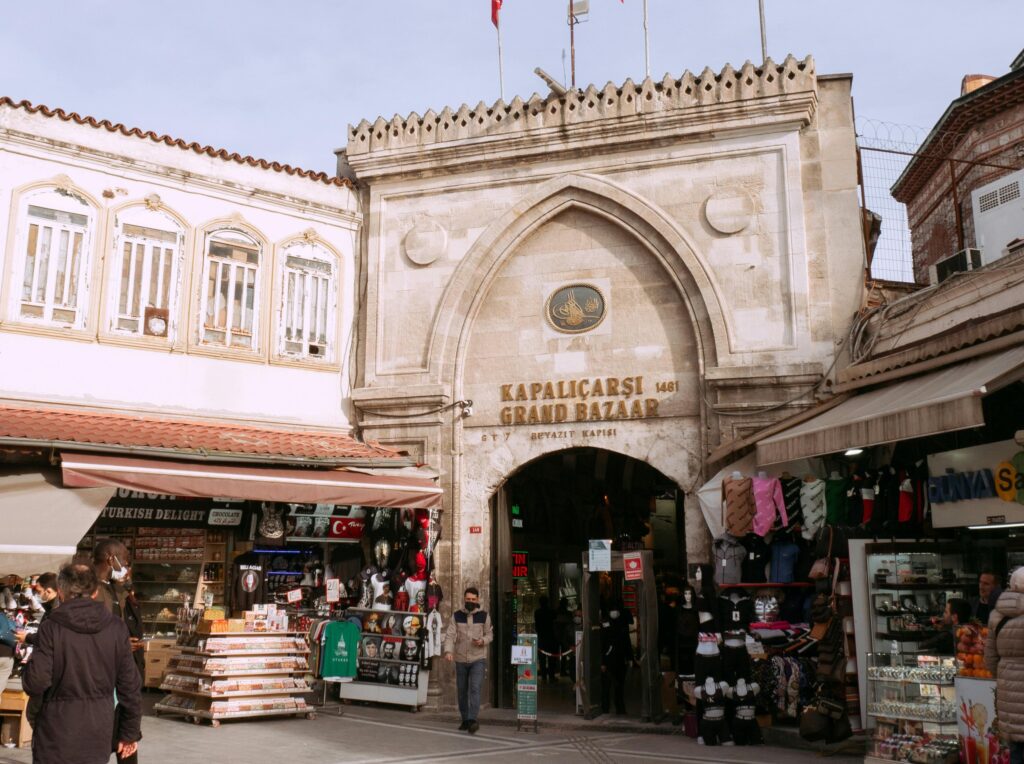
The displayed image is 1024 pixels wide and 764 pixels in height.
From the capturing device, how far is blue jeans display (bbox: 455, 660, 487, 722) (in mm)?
10646

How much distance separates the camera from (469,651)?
1072 cm

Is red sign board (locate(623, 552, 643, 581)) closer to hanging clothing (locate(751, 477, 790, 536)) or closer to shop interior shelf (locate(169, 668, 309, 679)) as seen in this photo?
hanging clothing (locate(751, 477, 790, 536))

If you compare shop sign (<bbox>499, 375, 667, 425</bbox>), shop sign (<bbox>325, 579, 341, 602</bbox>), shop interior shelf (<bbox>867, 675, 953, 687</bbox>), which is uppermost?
shop sign (<bbox>499, 375, 667, 425</bbox>)

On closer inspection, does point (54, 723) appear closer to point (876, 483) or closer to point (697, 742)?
point (697, 742)

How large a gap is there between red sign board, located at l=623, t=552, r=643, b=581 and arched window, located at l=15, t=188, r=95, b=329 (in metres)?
7.34

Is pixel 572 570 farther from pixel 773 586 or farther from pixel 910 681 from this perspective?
pixel 910 681

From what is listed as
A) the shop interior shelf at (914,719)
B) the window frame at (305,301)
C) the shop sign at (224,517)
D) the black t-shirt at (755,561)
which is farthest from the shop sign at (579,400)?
the shop interior shelf at (914,719)

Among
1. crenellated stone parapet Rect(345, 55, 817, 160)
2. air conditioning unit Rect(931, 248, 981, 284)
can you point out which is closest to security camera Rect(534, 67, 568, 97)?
crenellated stone parapet Rect(345, 55, 817, 160)

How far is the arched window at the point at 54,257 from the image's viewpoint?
1197 centimetres

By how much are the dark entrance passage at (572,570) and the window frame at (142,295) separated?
193 inches

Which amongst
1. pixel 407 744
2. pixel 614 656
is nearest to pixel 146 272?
pixel 407 744

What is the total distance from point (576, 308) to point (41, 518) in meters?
6.94

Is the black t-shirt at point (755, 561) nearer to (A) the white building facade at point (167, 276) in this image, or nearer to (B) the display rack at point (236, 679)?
(B) the display rack at point (236, 679)

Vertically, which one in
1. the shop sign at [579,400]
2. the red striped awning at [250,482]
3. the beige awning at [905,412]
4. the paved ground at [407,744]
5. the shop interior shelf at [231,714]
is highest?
the shop sign at [579,400]
